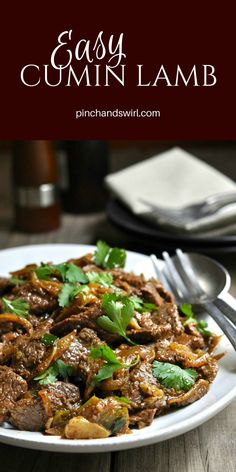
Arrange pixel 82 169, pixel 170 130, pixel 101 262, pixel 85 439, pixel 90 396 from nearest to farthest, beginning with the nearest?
pixel 85 439 < pixel 90 396 < pixel 101 262 < pixel 170 130 < pixel 82 169

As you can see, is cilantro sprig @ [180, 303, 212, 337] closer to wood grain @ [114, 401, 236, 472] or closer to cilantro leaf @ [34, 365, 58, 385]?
wood grain @ [114, 401, 236, 472]

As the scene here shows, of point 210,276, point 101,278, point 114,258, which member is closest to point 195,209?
point 210,276

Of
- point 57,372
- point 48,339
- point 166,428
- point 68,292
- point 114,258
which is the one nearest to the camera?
point 166,428

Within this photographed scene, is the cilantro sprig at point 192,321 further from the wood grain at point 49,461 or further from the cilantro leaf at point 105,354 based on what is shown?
the wood grain at point 49,461

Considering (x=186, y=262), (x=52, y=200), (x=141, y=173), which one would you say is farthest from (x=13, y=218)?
(x=186, y=262)

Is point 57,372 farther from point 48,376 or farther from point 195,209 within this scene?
point 195,209

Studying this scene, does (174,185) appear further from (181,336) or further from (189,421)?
(189,421)

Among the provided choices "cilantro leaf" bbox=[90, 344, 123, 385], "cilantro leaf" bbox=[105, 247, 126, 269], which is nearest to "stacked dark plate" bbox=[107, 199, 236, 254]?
"cilantro leaf" bbox=[105, 247, 126, 269]
